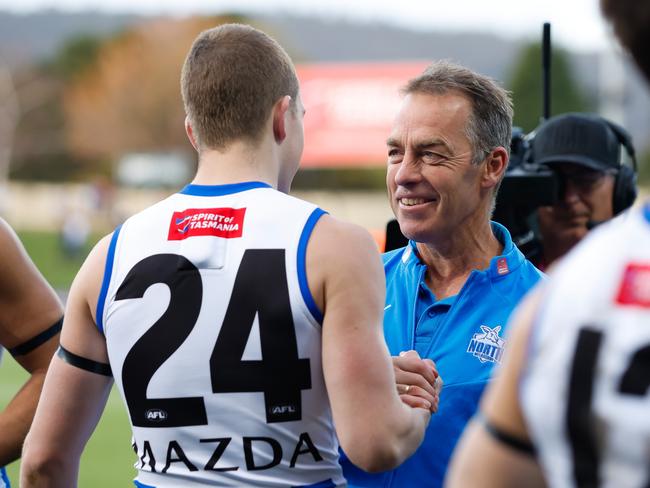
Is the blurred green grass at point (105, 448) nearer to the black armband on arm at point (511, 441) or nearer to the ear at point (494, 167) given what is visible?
the ear at point (494, 167)

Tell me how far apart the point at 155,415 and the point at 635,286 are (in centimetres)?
119

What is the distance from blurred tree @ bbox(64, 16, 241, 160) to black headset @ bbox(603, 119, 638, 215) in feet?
160

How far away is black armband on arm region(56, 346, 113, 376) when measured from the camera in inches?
86.6

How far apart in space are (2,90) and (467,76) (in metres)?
57.4

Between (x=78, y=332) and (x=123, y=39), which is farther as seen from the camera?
(x=123, y=39)

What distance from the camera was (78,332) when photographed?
2.19m

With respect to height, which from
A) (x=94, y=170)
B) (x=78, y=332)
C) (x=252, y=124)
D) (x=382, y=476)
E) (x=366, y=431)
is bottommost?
(x=94, y=170)

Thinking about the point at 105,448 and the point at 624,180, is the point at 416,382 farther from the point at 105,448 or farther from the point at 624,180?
the point at 105,448

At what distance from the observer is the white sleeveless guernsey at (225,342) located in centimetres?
202

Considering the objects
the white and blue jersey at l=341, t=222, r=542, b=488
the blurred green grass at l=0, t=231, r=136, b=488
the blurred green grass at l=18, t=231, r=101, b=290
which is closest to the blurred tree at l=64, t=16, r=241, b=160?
the blurred green grass at l=18, t=231, r=101, b=290

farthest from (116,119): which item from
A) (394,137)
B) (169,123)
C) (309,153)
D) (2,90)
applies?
(394,137)

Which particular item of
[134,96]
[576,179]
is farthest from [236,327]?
[134,96]

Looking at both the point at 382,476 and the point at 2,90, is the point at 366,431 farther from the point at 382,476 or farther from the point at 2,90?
the point at 2,90

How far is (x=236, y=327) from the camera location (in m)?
2.02
